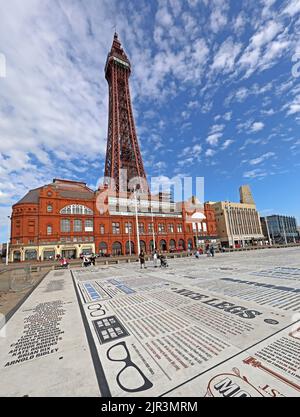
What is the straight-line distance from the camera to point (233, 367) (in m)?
2.77

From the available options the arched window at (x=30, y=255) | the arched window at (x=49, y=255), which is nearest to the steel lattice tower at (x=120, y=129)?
the arched window at (x=49, y=255)

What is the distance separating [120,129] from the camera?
61.8 m

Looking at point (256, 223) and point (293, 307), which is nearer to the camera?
point (293, 307)

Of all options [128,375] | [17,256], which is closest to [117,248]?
[17,256]

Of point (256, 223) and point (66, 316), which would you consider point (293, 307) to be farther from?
point (256, 223)

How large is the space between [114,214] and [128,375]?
146ft

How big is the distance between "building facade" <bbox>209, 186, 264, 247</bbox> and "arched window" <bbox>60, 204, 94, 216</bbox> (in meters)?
48.7

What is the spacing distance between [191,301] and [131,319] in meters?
2.23

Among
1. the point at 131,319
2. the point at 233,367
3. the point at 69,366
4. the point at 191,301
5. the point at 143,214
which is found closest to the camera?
the point at 233,367

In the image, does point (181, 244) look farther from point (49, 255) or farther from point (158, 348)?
point (158, 348)

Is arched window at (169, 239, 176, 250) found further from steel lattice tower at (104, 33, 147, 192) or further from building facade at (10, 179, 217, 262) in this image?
steel lattice tower at (104, 33, 147, 192)

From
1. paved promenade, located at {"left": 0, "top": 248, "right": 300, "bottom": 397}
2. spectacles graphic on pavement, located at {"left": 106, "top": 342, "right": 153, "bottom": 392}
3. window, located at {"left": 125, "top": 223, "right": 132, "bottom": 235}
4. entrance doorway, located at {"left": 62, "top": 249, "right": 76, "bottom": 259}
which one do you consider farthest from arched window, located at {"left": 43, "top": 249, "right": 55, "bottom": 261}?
spectacles graphic on pavement, located at {"left": 106, "top": 342, "right": 153, "bottom": 392}

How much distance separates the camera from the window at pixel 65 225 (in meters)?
39.7

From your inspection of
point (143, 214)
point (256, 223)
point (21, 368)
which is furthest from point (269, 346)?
point (256, 223)
